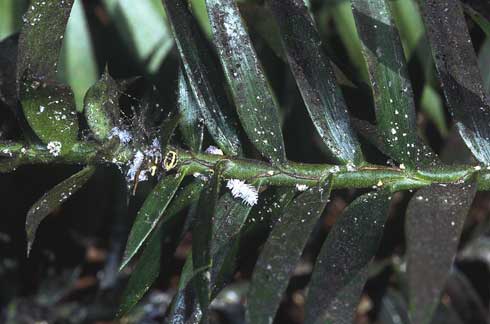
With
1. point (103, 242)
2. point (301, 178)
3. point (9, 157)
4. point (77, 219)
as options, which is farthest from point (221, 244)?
point (103, 242)

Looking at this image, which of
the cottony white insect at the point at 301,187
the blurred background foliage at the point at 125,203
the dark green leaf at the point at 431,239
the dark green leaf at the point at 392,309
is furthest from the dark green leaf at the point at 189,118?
the dark green leaf at the point at 392,309

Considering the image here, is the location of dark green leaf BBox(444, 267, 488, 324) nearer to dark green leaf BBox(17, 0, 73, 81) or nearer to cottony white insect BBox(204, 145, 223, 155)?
cottony white insect BBox(204, 145, 223, 155)

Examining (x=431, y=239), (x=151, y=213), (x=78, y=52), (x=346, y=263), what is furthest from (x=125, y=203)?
(x=431, y=239)

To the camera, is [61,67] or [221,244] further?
[61,67]

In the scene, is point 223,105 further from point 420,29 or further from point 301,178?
point 420,29

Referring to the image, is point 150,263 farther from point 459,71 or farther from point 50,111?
point 459,71
